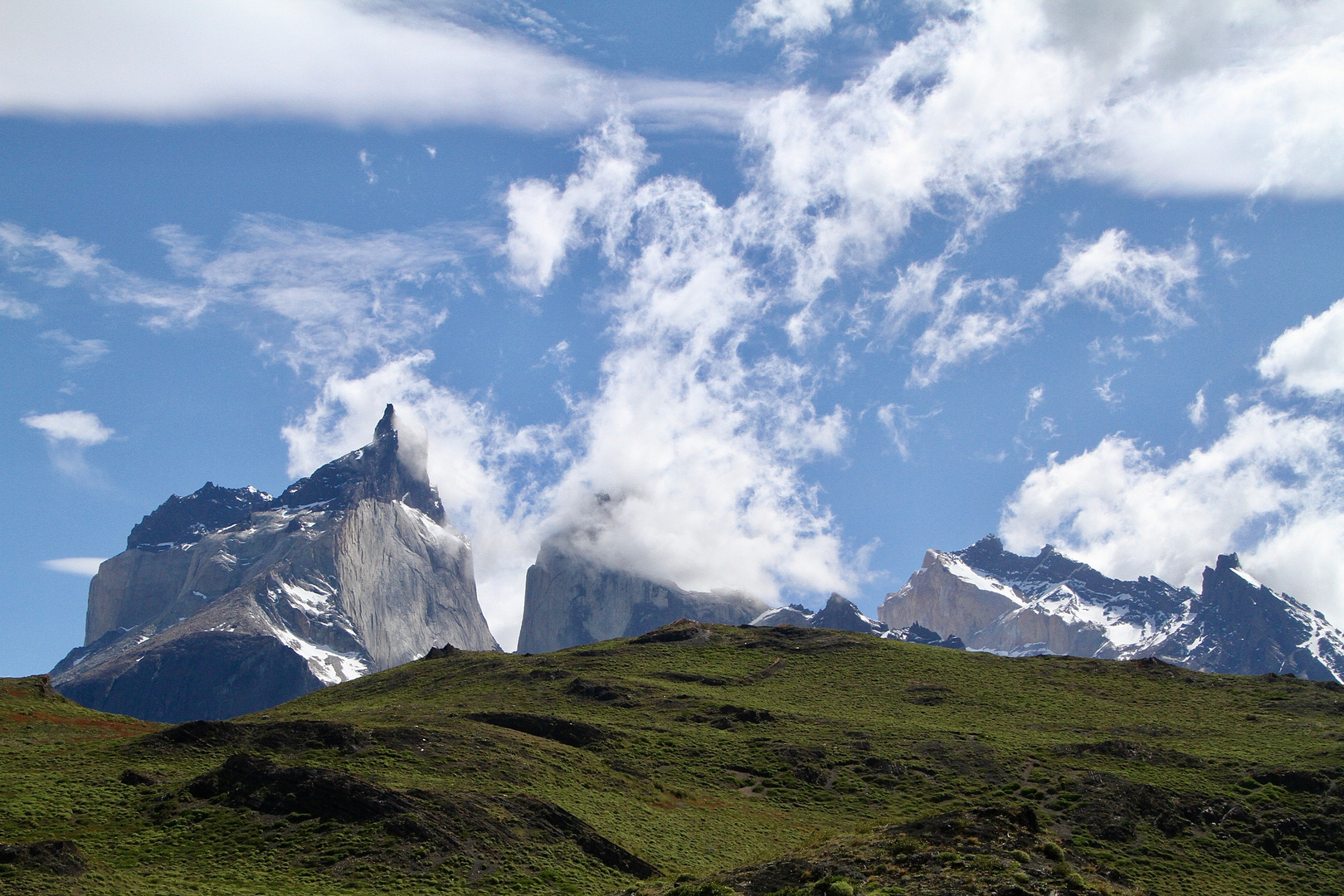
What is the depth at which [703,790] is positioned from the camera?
254ft

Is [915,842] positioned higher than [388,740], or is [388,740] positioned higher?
[388,740]

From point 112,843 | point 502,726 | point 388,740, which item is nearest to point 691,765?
point 502,726

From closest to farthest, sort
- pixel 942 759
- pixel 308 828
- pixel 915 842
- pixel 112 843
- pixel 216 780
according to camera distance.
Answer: pixel 915 842 → pixel 112 843 → pixel 308 828 → pixel 216 780 → pixel 942 759

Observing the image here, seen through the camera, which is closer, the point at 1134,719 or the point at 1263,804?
the point at 1263,804

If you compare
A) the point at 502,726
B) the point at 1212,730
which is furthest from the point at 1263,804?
the point at 502,726

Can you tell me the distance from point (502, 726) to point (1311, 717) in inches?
2733

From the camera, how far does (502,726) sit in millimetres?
86188

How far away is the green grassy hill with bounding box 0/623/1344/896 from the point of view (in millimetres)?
48781

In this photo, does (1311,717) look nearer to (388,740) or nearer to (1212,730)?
(1212,730)

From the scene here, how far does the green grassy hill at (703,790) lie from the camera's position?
4878 cm

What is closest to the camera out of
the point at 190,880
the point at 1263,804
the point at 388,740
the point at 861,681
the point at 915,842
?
the point at 915,842

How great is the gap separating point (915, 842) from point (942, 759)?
1511 inches

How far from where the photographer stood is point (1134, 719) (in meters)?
90.6

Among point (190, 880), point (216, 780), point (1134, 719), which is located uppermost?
point (1134, 719)
